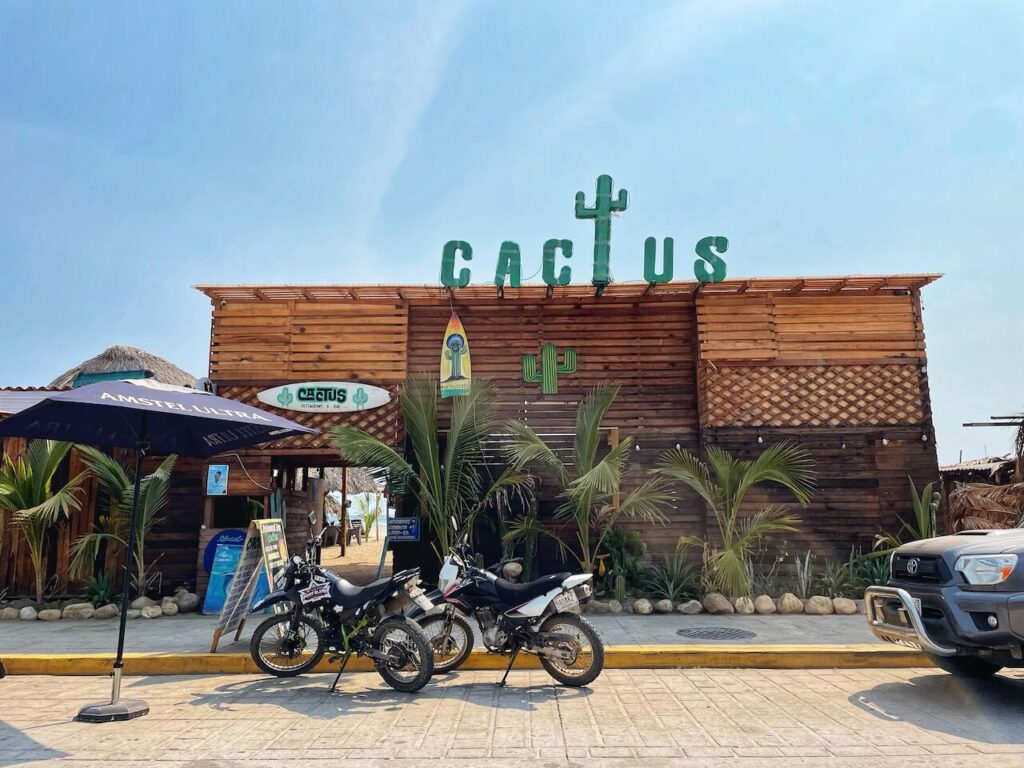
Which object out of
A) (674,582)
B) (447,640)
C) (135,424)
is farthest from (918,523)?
(135,424)

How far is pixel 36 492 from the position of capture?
9516 mm

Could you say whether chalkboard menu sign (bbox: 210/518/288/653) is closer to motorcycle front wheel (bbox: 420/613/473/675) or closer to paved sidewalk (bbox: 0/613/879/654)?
paved sidewalk (bbox: 0/613/879/654)

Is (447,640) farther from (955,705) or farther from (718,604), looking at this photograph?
(718,604)

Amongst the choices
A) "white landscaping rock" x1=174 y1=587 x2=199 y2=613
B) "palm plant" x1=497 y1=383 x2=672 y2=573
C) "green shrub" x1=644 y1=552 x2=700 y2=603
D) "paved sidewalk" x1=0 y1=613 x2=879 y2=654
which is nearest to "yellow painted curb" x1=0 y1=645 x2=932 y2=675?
"paved sidewalk" x1=0 y1=613 x2=879 y2=654

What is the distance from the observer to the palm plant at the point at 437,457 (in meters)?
9.40

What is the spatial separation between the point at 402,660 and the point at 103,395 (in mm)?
2861

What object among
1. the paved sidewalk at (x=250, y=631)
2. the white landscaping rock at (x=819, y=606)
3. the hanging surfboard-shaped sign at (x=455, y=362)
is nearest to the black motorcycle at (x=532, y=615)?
the paved sidewalk at (x=250, y=631)

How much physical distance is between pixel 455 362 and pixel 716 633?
5492mm

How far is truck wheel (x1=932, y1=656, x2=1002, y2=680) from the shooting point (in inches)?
217

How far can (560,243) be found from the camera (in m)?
10.7

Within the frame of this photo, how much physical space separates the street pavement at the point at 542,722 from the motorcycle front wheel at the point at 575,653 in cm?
11

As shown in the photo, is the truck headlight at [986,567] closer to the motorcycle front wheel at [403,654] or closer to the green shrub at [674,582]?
the motorcycle front wheel at [403,654]

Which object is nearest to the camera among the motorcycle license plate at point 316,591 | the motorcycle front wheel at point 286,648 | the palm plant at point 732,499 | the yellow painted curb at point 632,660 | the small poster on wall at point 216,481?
the motorcycle license plate at point 316,591

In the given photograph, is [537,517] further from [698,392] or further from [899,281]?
[899,281]
